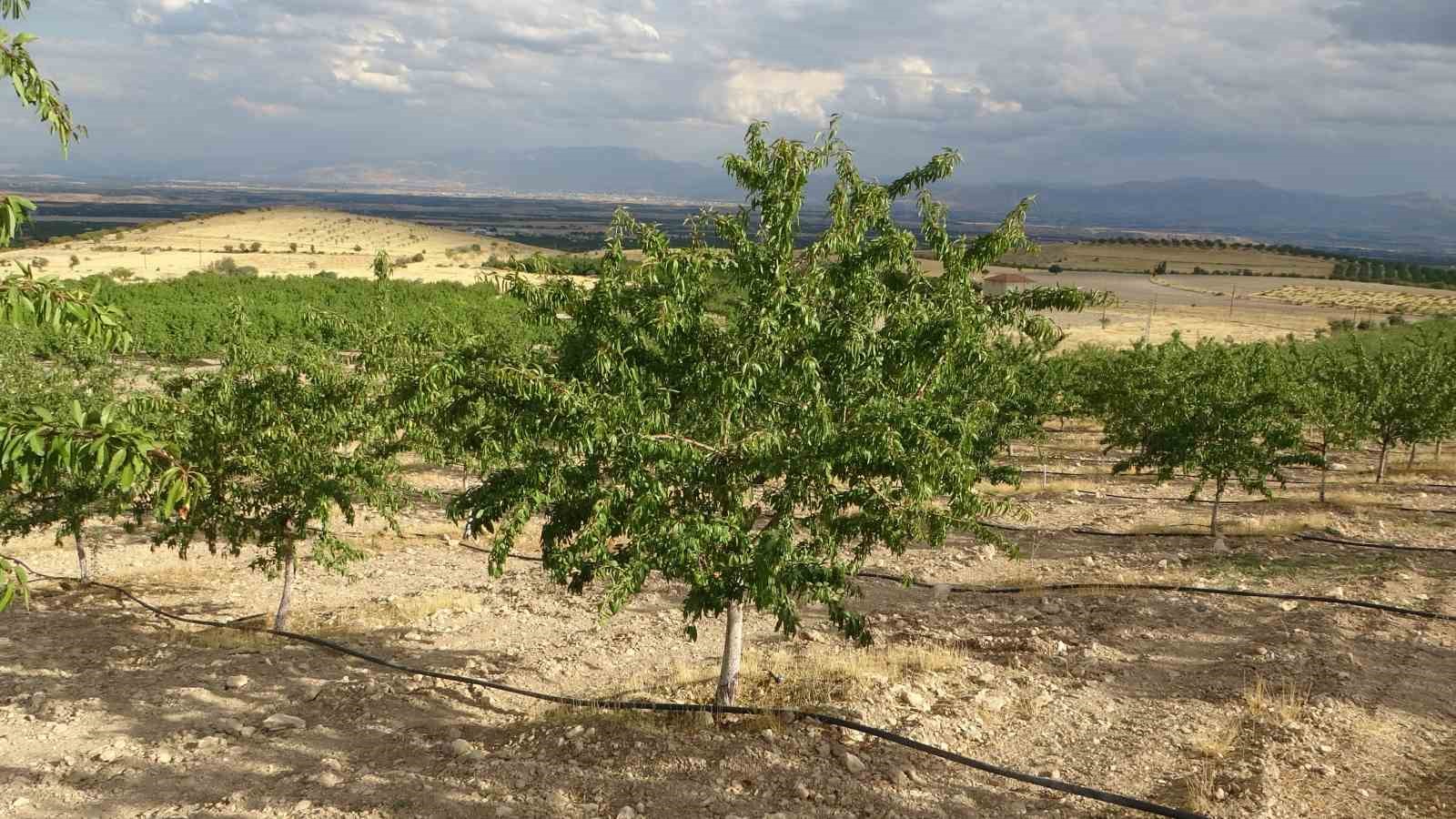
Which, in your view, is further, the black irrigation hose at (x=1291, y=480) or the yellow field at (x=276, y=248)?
the yellow field at (x=276, y=248)

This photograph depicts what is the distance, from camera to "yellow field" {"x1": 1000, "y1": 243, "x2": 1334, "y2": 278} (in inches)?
5974

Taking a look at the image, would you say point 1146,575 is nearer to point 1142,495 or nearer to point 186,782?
point 1142,495

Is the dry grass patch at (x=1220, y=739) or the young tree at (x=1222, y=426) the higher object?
the young tree at (x=1222, y=426)

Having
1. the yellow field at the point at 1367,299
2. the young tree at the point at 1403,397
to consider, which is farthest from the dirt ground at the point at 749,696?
the yellow field at the point at 1367,299

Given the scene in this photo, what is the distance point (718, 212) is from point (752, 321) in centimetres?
170

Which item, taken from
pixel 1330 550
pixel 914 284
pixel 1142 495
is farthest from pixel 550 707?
pixel 1142 495

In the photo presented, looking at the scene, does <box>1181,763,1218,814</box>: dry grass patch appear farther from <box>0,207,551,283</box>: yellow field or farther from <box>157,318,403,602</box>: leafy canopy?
<box>0,207,551,283</box>: yellow field

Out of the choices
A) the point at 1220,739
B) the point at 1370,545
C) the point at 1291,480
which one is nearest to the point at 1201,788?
the point at 1220,739

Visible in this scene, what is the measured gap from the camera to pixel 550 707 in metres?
11.8

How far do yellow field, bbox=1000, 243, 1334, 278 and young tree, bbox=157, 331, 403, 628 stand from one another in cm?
13849

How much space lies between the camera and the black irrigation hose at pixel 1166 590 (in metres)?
14.1

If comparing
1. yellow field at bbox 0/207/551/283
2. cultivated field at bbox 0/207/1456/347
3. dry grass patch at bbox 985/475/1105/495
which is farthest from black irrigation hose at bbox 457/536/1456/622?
yellow field at bbox 0/207/551/283

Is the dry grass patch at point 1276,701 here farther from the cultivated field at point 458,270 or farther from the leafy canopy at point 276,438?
the cultivated field at point 458,270

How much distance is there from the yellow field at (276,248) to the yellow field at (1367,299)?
314 ft
